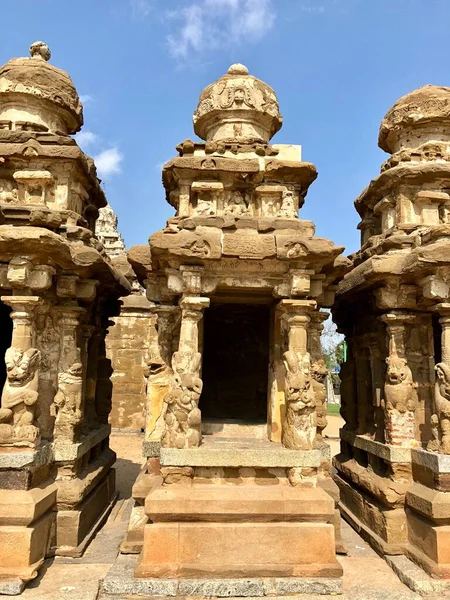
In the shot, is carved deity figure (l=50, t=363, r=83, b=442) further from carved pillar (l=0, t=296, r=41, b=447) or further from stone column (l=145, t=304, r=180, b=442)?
stone column (l=145, t=304, r=180, b=442)

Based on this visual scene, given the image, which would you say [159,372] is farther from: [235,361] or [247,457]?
[235,361]

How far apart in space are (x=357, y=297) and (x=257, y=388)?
218cm

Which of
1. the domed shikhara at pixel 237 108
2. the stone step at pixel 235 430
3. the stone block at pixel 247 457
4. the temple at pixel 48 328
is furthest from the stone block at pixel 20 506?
the domed shikhara at pixel 237 108

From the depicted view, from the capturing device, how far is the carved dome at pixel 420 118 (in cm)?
733

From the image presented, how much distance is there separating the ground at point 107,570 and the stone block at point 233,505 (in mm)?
793

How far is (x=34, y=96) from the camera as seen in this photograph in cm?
735

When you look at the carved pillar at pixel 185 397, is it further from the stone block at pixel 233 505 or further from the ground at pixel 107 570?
the ground at pixel 107 570

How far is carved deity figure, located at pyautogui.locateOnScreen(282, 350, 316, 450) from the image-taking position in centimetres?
523

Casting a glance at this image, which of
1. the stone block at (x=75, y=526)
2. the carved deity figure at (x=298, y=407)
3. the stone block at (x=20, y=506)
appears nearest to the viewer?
the stone block at (x=20, y=506)

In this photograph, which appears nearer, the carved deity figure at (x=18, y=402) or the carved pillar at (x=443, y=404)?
the carved deity figure at (x=18, y=402)

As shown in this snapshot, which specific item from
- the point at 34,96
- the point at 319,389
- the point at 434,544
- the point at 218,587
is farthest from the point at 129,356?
the point at 434,544

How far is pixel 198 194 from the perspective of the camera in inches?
262

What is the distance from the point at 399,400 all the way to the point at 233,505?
2661mm

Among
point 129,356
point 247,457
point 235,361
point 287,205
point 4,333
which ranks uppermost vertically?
point 287,205
